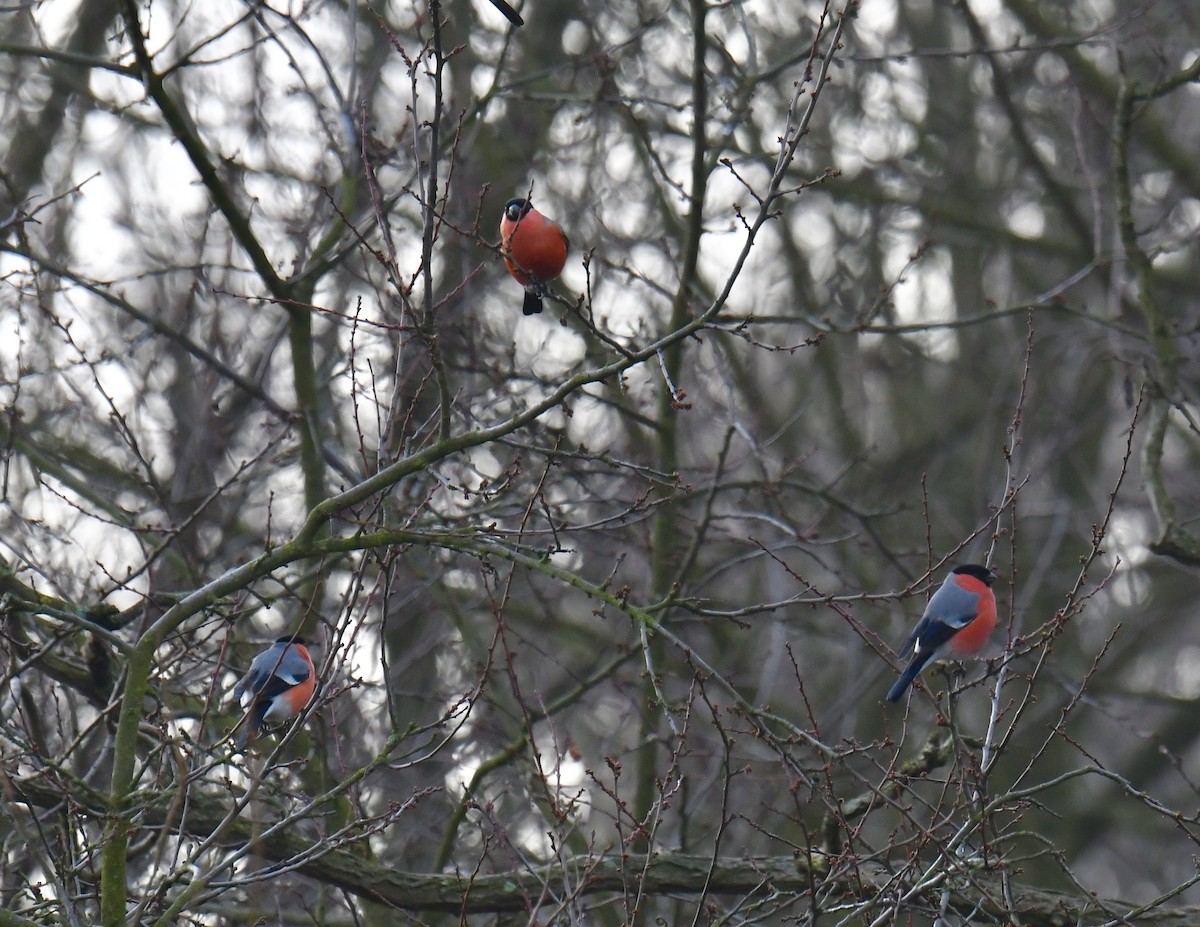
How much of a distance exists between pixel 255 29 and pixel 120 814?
529 cm

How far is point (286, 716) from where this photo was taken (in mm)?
5785

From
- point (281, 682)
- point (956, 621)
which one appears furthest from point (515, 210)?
point (956, 621)

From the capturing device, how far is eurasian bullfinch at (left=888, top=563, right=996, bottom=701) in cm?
547

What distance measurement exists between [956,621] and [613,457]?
158 centimetres

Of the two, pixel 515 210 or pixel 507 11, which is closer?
pixel 507 11

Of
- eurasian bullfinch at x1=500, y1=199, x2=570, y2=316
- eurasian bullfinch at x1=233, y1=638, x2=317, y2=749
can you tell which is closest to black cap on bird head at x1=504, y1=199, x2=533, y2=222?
eurasian bullfinch at x1=500, y1=199, x2=570, y2=316

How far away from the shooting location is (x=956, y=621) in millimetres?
5602

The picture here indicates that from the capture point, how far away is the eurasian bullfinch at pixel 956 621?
5469 mm

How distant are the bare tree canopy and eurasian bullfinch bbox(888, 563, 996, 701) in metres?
0.18

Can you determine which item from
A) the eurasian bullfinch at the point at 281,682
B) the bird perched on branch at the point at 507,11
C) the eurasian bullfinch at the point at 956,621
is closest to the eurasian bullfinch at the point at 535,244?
the eurasian bullfinch at the point at 281,682

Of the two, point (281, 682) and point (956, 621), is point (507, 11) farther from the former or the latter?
point (956, 621)

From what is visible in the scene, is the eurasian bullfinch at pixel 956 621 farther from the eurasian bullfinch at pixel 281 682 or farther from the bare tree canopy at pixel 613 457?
the eurasian bullfinch at pixel 281 682

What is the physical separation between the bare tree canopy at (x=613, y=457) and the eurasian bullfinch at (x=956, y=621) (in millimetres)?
175

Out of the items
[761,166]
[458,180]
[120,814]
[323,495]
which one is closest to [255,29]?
[458,180]
